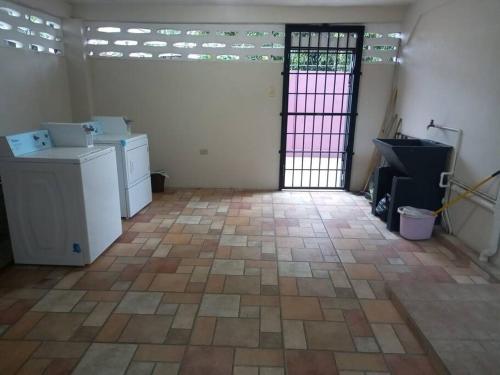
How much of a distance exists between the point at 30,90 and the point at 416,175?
4521mm

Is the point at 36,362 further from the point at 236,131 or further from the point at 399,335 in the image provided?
the point at 236,131

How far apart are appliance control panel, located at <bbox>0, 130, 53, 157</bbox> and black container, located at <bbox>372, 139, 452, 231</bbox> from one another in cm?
342

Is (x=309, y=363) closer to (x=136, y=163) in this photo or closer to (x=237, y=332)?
(x=237, y=332)

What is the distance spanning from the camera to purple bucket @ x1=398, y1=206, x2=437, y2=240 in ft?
11.7

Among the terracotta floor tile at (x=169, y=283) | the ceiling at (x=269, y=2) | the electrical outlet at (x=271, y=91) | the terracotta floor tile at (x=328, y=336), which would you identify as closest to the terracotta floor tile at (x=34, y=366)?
the terracotta floor tile at (x=169, y=283)

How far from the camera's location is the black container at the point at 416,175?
11.7 ft

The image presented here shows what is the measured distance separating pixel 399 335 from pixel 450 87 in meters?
2.70

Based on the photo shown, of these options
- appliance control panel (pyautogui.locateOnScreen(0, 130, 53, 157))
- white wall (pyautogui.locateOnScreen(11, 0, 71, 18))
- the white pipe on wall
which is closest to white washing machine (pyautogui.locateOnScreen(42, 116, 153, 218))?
appliance control panel (pyautogui.locateOnScreen(0, 130, 53, 157))

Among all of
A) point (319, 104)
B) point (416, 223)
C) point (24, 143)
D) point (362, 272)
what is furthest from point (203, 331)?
point (319, 104)

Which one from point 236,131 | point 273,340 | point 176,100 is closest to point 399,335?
point 273,340

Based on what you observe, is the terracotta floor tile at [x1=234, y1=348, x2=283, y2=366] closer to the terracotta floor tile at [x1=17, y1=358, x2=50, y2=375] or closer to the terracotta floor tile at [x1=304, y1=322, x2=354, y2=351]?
the terracotta floor tile at [x1=304, y1=322, x2=354, y2=351]

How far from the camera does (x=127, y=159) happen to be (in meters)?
3.91

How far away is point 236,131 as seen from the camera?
17.2 ft

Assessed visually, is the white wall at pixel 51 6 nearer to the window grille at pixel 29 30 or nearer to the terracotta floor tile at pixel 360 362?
the window grille at pixel 29 30
